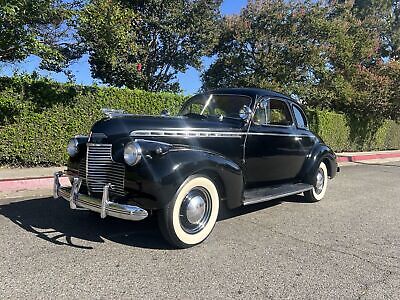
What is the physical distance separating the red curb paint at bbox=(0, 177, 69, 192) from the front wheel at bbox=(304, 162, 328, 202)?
4.48 metres

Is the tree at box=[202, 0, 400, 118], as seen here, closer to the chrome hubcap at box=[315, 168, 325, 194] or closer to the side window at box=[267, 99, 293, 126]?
the chrome hubcap at box=[315, 168, 325, 194]

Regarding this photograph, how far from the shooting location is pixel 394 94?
20234 millimetres

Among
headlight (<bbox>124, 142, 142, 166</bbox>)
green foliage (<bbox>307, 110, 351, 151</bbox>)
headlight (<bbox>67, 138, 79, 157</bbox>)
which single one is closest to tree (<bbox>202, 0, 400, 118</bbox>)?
green foliage (<bbox>307, 110, 351, 151</bbox>)

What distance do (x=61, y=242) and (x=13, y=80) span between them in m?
5.69


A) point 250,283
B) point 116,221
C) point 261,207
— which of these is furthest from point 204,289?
point 261,207

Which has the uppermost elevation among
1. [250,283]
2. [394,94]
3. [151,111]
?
[394,94]

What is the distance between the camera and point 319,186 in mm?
7203

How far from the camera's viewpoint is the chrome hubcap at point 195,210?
4.29 metres

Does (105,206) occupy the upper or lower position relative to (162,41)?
lower

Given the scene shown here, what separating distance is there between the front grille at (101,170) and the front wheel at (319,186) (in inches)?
154

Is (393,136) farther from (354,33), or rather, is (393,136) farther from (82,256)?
(82,256)

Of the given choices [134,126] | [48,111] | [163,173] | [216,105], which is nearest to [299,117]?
[216,105]

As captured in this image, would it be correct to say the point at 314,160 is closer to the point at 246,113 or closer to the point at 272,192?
the point at 272,192

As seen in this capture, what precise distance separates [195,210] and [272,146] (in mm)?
1977
